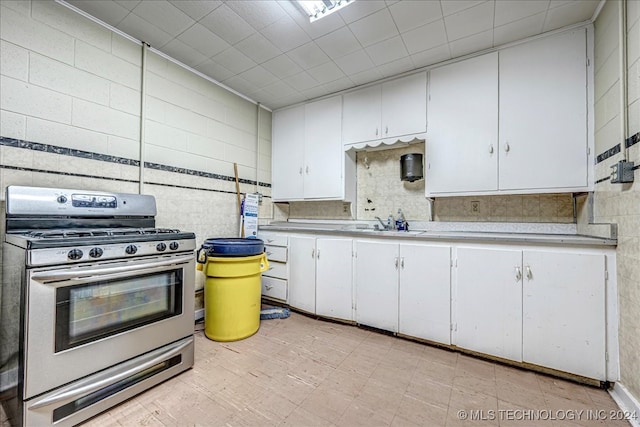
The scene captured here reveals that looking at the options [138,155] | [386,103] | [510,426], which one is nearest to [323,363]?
[510,426]

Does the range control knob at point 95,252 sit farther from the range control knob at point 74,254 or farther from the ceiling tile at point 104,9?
the ceiling tile at point 104,9

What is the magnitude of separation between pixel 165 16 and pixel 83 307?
7.09 feet

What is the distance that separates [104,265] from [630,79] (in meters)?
3.26

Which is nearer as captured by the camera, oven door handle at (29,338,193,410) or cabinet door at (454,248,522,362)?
oven door handle at (29,338,193,410)

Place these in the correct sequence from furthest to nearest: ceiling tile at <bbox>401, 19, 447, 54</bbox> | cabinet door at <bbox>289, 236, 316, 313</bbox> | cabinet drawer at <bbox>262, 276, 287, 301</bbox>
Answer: cabinet drawer at <bbox>262, 276, 287, 301</bbox> → cabinet door at <bbox>289, 236, 316, 313</bbox> → ceiling tile at <bbox>401, 19, 447, 54</bbox>

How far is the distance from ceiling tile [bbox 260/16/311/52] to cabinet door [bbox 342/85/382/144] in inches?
38.2

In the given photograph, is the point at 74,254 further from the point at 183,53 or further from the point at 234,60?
the point at 234,60

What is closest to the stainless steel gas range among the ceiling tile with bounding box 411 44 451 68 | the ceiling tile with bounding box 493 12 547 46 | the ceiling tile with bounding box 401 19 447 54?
the ceiling tile with bounding box 401 19 447 54

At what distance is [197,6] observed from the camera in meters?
2.00

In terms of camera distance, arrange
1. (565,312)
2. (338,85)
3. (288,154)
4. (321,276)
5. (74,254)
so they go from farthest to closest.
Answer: (288,154) < (338,85) < (321,276) < (565,312) < (74,254)

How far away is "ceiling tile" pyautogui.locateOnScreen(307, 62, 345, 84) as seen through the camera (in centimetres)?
278

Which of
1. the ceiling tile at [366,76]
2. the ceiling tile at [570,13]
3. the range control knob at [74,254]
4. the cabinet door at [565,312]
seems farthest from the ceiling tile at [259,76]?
the cabinet door at [565,312]

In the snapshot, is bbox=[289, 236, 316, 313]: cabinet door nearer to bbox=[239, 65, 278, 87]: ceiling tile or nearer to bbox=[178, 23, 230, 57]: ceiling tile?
bbox=[239, 65, 278, 87]: ceiling tile

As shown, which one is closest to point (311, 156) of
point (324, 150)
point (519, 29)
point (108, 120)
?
point (324, 150)
